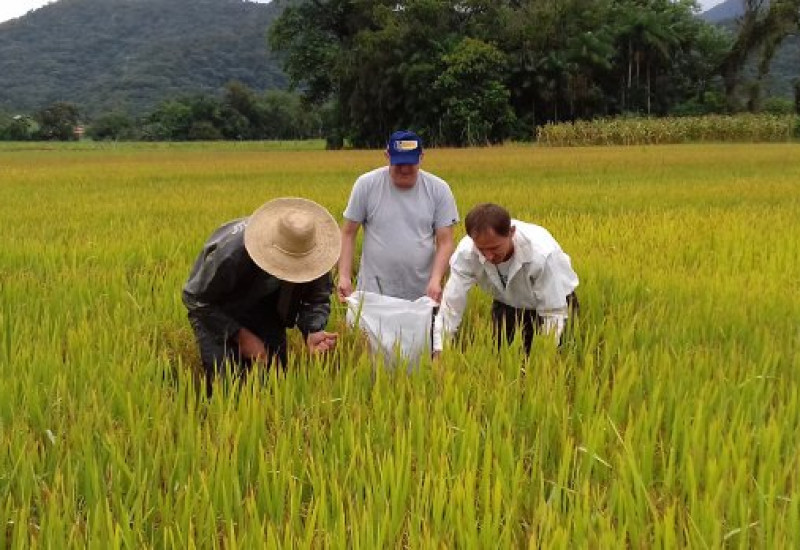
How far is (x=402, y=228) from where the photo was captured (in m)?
3.60

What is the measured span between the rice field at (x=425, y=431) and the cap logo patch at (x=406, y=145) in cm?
80

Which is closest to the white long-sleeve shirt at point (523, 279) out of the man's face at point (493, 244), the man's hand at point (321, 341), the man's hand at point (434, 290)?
the man's face at point (493, 244)

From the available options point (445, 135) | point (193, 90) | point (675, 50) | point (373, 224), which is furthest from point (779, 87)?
point (373, 224)

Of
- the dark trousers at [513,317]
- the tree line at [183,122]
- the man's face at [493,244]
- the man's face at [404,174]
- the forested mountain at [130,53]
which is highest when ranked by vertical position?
the forested mountain at [130,53]

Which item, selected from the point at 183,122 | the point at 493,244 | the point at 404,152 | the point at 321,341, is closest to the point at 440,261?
the point at 404,152

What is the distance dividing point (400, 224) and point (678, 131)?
3080cm

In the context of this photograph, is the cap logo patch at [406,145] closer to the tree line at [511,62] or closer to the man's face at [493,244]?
the man's face at [493,244]

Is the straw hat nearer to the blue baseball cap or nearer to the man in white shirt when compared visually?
the man in white shirt

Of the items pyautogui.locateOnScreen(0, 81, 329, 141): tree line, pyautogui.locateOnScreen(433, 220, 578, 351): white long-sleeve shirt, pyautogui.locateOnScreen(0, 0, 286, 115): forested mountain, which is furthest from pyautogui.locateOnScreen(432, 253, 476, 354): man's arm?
pyautogui.locateOnScreen(0, 0, 286, 115): forested mountain

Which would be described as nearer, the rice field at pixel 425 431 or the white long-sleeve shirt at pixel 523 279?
the rice field at pixel 425 431

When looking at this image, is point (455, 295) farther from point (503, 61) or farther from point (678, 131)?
point (503, 61)

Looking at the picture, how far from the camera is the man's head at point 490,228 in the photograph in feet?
8.58

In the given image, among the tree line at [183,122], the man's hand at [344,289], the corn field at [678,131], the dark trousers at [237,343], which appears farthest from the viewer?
the tree line at [183,122]

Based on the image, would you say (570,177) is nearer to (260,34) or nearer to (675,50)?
(675,50)
